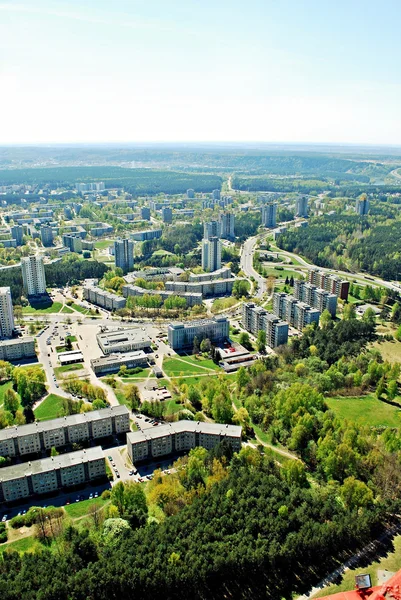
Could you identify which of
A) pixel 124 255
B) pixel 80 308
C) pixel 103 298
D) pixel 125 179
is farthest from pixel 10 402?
pixel 125 179

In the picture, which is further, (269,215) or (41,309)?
(269,215)

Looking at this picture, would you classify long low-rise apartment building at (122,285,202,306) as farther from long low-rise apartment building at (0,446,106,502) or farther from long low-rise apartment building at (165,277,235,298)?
long low-rise apartment building at (0,446,106,502)

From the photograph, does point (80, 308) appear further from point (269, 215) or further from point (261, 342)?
point (269, 215)

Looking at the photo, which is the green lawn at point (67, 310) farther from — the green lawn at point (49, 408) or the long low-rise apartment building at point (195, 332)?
the green lawn at point (49, 408)

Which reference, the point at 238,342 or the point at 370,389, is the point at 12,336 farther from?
the point at 370,389

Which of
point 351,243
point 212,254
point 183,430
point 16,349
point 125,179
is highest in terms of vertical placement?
point 125,179

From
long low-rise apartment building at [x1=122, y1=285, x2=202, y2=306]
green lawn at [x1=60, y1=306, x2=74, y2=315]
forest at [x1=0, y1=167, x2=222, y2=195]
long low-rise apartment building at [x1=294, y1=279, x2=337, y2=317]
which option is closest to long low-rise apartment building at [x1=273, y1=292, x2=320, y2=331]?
long low-rise apartment building at [x1=294, y1=279, x2=337, y2=317]
